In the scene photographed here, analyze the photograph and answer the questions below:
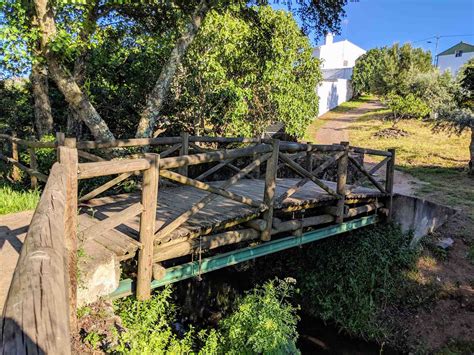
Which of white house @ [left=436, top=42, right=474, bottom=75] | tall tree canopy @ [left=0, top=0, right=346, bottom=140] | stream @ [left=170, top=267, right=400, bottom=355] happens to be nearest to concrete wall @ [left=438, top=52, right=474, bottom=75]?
white house @ [left=436, top=42, right=474, bottom=75]

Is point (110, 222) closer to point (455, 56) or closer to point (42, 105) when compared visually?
point (42, 105)

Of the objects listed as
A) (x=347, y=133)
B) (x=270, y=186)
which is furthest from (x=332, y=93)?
(x=270, y=186)

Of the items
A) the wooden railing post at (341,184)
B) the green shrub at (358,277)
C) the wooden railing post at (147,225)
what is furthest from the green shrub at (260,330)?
the green shrub at (358,277)

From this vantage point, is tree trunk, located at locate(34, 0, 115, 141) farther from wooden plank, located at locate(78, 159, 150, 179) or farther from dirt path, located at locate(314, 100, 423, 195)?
dirt path, located at locate(314, 100, 423, 195)

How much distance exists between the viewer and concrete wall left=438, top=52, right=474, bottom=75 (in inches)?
1713

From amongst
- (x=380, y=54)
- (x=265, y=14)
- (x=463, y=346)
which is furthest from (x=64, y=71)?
(x=380, y=54)

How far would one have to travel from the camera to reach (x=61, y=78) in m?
7.05

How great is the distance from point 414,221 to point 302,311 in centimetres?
334

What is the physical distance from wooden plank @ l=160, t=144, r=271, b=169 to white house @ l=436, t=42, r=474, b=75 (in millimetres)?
46106

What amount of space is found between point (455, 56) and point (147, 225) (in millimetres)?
51794

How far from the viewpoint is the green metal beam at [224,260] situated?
4.01 m

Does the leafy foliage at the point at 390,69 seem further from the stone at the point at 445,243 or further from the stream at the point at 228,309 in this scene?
the stream at the point at 228,309

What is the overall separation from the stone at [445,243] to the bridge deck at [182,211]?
2445 millimetres

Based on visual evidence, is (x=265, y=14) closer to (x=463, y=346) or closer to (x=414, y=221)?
(x=414, y=221)
